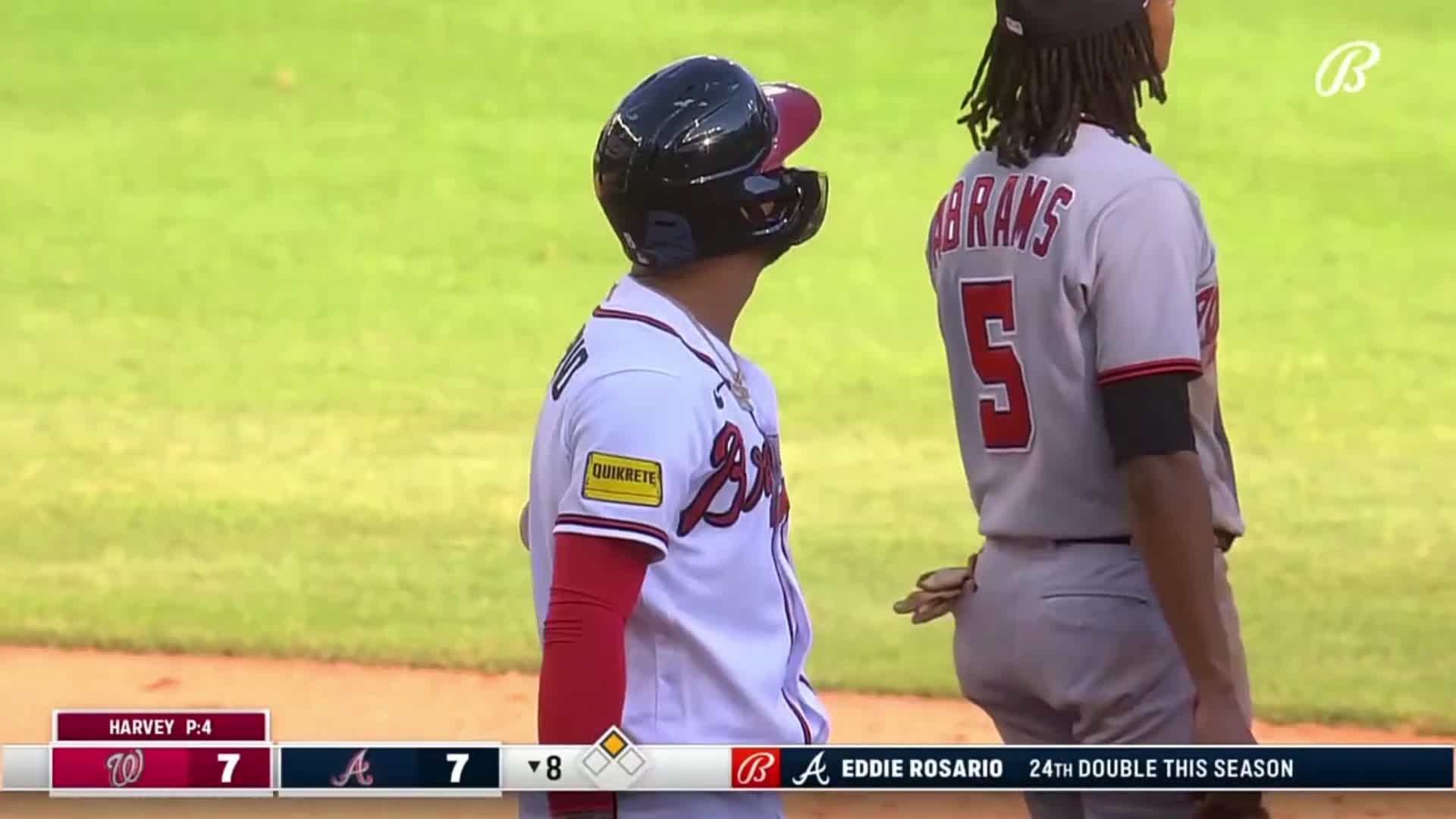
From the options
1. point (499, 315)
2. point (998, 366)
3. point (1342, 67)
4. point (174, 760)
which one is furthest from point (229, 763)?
point (1342, 67)

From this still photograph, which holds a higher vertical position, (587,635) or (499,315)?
(499,315)

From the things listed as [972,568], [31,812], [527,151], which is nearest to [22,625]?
[31,812]

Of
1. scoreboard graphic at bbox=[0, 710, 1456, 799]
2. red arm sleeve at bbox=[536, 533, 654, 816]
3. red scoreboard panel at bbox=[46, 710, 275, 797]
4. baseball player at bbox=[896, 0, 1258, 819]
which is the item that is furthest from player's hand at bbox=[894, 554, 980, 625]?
red scoreboard panel at bbox=[46, 710, 275, 797]

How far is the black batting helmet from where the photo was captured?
1.73m

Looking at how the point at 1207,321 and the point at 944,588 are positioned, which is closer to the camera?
the point at 1207,321

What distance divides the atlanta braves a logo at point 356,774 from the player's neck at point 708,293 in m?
1.47

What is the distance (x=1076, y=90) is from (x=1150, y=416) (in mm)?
362

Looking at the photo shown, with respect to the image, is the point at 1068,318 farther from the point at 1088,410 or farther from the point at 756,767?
the point at 756,767

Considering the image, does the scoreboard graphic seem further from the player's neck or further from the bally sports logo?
the player's neck

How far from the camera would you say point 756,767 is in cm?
194

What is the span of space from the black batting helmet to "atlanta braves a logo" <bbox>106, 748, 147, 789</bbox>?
5.24 feet

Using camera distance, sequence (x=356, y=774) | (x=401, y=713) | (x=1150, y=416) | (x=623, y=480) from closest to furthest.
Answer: (x=623, y=480)
(x=1150, y=416)
(x=356, y=774)
(x=401, y=713)

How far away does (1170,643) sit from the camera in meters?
2.01

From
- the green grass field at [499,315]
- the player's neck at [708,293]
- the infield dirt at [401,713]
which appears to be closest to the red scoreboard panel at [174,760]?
the infield dirt at [401,713]
